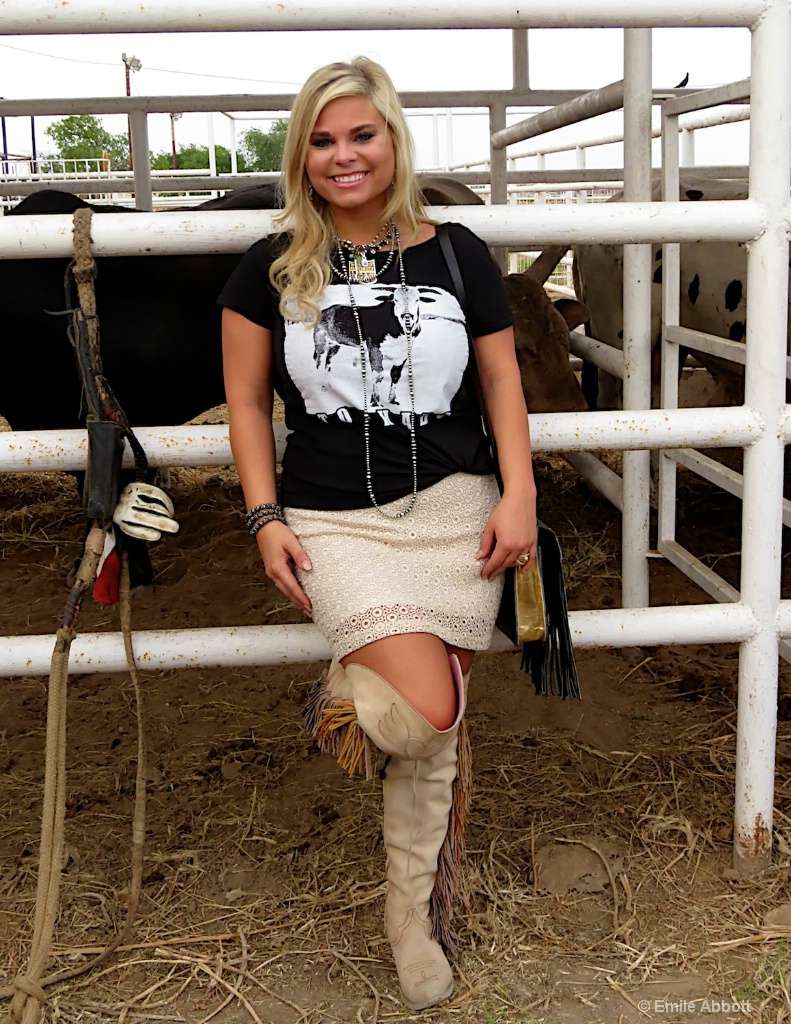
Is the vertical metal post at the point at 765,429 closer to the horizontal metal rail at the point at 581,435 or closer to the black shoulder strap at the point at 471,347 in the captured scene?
the horizontal metal rail at the point at 581,435

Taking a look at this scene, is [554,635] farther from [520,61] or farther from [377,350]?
[520,61]

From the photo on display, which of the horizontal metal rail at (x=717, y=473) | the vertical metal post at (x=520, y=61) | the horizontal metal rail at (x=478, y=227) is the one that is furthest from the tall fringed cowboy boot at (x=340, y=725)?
the vertical metal post at (x=520, y=61)

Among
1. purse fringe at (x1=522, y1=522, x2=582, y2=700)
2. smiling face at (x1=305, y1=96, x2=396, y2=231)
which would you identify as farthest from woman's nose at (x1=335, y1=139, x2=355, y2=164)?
purse fringe at (x1=522, y1=522, x2=582, y2=700)

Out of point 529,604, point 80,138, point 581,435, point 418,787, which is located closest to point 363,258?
point 581,435

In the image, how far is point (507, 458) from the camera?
186 centimetres

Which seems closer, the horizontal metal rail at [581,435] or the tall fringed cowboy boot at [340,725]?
the tall fringed cowboy boot at [340,725]

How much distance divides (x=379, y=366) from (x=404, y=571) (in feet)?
1.15

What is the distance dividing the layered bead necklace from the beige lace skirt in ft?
0.08

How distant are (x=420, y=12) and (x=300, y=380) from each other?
2.12ft

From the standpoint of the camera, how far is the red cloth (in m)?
1.85

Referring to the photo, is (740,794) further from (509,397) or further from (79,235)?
(79,235)

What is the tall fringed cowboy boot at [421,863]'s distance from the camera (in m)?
1.81

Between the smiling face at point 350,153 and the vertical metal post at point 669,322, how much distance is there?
1.78 m

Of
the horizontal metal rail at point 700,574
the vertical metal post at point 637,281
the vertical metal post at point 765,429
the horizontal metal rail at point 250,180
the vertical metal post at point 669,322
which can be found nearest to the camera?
the vertical metal post at point 765,429
